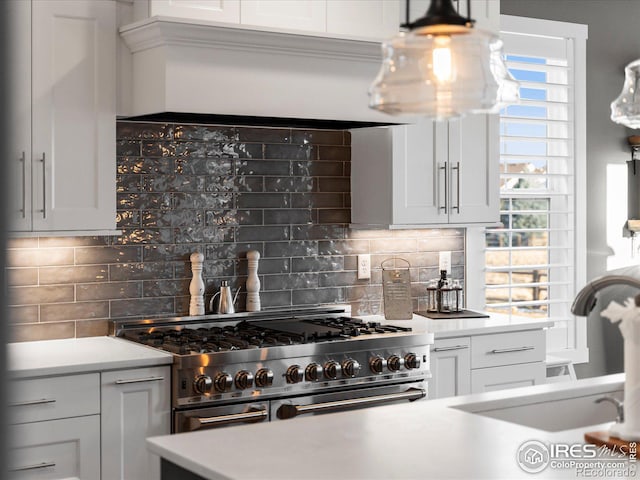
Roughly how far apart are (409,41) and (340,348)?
81.7 inches

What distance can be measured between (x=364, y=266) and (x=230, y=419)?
4.80ft

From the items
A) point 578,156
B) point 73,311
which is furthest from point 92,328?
point 578,156

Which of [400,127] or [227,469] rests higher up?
[400,127]

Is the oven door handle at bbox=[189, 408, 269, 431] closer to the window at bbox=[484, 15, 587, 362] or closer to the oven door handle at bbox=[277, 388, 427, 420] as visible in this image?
the oven door handle at bbox=[277, 388, 427, 420]

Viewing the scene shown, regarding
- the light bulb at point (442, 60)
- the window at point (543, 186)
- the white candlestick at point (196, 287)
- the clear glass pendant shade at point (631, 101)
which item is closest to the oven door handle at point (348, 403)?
the white candlestick at point (196, 287)

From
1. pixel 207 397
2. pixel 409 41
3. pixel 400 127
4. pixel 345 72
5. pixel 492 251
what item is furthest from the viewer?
pixel 492 251

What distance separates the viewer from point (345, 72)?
154 inches

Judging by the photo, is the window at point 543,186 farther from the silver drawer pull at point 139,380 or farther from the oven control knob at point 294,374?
the silver drawer pull at point 139,380

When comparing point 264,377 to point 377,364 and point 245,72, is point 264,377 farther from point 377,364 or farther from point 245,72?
point 245,72

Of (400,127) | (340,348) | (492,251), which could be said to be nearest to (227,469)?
(340,348)

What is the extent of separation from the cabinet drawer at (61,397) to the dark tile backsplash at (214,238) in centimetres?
41

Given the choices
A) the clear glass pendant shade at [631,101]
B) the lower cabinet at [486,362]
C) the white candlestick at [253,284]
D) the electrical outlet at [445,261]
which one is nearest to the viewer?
the clear glass pendant shade at [631,101]

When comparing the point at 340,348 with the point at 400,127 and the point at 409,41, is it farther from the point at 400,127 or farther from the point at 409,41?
the point at 409,41

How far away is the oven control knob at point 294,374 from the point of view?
139 inches
